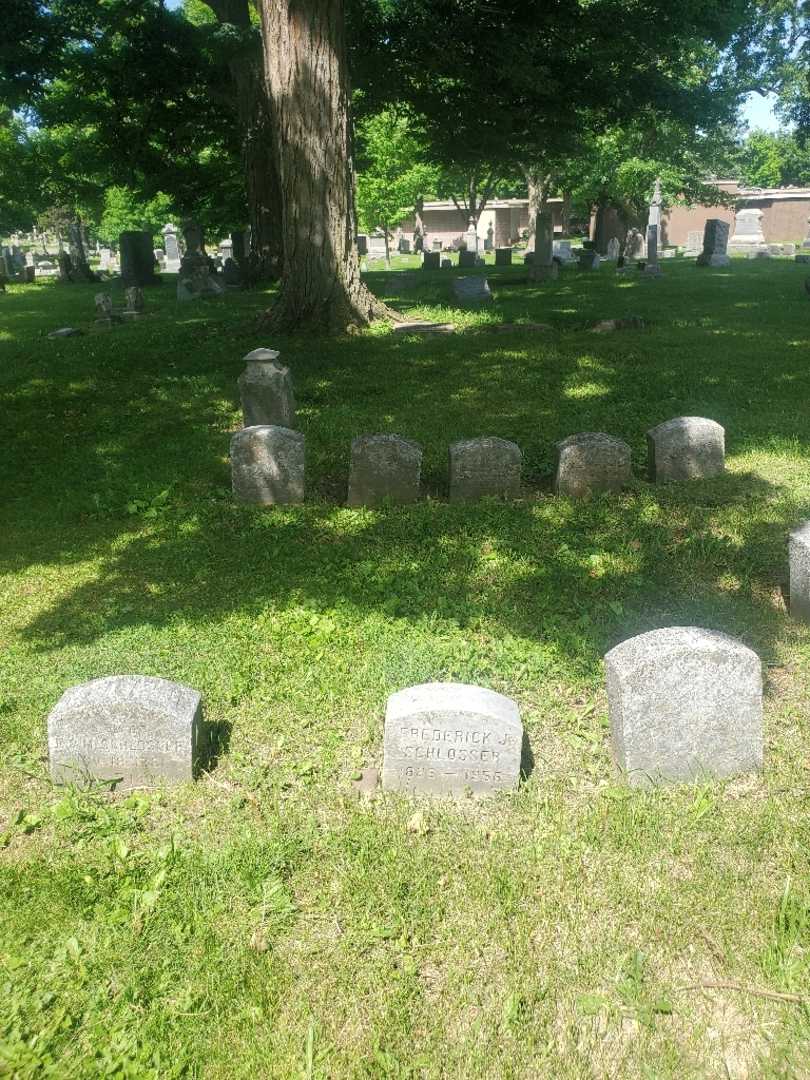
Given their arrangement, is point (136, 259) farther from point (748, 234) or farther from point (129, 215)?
point (129, 215)

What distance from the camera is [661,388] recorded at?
10.8m

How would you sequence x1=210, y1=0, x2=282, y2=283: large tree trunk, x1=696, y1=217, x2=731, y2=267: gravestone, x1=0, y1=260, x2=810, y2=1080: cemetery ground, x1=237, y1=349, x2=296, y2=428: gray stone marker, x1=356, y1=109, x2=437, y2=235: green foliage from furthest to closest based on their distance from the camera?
x1=356, y1=109, x2=437, y2=235: green foliage, x1=696, y1=217, x2=731, y2=267: gravestone, x1=210, y1=0, x2=282, y2=283: large tree trunk, x1=237, y1=349, x2=296, y2=428: gray stone marker, x1=0, y1=260, x2=810, y2=1080: cemetery ground

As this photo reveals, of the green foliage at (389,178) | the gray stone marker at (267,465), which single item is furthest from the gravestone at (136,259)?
the gray stone marker at (267,465)

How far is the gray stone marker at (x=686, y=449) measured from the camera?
306 inches

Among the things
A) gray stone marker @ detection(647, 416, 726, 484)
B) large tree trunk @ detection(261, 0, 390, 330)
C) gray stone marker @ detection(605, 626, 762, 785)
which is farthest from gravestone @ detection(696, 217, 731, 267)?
gray stone marker @ detection(605, 626, 762, 785)

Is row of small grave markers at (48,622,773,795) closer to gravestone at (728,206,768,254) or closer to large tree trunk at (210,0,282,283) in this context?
large tree trunk at (210,0,282,283)

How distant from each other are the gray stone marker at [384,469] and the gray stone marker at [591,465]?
4.24 feet

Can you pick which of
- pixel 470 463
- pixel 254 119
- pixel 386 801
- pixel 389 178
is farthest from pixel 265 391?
pixel 389 178

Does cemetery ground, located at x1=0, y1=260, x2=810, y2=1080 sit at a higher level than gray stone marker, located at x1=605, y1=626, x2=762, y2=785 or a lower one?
lower

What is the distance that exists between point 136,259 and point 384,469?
73.9 ft

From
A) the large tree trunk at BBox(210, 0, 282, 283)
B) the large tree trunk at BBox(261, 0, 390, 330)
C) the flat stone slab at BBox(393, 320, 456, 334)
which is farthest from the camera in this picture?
the large tree trunk at BBox(210, 0, 282, 283)

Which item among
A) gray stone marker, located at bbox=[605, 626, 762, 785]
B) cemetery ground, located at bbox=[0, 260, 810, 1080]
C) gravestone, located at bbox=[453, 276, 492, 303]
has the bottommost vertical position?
cemetery ground, located at bbox=[0, 260, 810, 1080]

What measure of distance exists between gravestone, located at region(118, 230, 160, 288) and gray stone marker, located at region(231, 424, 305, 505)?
21636mm

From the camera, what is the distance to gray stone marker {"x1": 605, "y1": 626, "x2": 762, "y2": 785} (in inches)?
159
